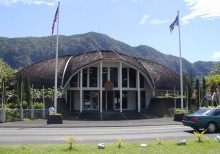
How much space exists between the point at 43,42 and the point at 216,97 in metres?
122

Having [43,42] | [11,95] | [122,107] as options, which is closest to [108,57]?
[122,107]

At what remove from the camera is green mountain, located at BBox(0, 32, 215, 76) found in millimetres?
140250

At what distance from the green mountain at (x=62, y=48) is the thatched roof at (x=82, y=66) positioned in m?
71.7

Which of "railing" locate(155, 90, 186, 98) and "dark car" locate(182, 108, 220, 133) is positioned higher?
"railing" locate(155, 90, 186, 98)

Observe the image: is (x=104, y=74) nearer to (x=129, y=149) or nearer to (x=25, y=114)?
(x=25, y=114)

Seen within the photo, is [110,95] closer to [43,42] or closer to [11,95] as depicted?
[11,95]

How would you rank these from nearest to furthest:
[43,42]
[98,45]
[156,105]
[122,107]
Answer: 1. [156,105]
2. [122,107]
3. [43,42]
4. [98,45]

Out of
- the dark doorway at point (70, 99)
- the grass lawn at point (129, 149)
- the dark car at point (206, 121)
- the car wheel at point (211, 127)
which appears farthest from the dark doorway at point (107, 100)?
the grass lawn at point (129, 149)

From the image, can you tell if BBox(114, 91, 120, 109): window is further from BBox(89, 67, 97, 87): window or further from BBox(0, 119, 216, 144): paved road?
BBox(0, 119, 216, 144): paved road

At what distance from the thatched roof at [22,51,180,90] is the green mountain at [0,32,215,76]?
235 feet

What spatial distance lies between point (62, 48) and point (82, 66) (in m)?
122

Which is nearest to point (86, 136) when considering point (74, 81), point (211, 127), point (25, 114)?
point (211, 127)

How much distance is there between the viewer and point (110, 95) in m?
44.6

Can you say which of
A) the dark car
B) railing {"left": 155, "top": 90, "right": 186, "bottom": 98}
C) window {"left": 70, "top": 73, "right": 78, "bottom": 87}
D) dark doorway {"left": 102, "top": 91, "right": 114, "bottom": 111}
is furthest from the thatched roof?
the dark car
